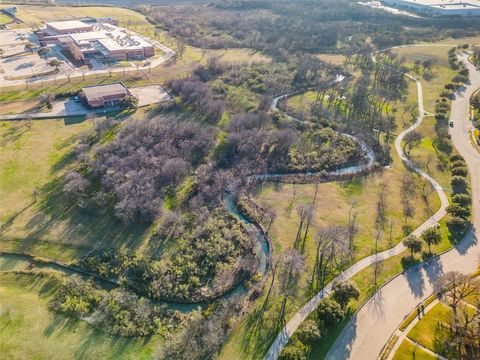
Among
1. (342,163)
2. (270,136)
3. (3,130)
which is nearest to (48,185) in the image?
(3,130)

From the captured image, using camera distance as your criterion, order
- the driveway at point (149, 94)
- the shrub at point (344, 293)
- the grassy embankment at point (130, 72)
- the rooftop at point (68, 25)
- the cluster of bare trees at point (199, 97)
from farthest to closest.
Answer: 1. the rooftop at point (68, 25)
2. the grassy embankment at point (130, 72)
3. the driveway at point (149, 94)
4. the cluster of bare trees at point (199, 97)
5. the shrub at point (344, 293)

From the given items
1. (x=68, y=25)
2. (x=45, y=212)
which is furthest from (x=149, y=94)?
(x=68, y=25)

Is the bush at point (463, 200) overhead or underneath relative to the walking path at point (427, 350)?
overhead

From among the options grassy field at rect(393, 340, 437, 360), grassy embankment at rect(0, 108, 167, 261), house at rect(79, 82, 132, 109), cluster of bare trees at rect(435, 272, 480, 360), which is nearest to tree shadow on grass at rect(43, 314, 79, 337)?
grassy embankment at rect(0, 108, 167, 261)

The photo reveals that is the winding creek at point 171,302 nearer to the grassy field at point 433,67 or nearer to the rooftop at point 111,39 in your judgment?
the grassy field at point 433,67

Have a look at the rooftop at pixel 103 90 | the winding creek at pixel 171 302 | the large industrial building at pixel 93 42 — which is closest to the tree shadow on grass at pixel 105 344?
the winding creek at pixel 171 302

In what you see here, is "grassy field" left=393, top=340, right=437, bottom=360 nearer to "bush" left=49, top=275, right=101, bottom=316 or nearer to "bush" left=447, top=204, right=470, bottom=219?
"bush" left=447, top=204, right=470, bottom=219

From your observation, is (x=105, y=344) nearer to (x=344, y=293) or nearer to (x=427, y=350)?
(x=344, y=293)
